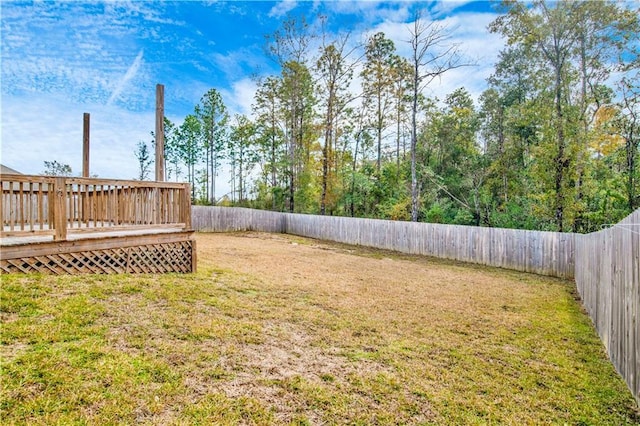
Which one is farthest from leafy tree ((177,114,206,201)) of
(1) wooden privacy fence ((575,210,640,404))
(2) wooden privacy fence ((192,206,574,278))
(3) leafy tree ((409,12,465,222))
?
(1) wooden privacy fence ((575,210,640,404))

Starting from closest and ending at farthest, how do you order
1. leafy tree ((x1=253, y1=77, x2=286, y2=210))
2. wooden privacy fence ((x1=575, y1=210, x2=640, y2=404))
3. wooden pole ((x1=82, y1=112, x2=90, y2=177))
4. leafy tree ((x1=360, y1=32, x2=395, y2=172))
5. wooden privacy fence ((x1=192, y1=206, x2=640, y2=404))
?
1. wooden privacy fence ((x1=575, y1=210, x2=640, y2=404))
2. wooden privacy fence ((x1=192, y1=206, x2=640, y2=404))
3. wooden pole ((x1=82, y1=112, x2=90, y2=177))
4. leafy tree ((x1=360, y1=32, x2=395, y2=172))
5. leafy tree ((x1=253, y1=77, x2=286, y2=210))

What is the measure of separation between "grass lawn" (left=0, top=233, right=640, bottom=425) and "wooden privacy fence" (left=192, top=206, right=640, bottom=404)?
54 centimetres

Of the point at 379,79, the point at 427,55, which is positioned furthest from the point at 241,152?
the point at 427,55

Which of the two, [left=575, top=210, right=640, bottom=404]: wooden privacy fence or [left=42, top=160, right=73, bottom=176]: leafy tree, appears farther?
[left=42, top=160, right=73, bottom=176]: leafy tree

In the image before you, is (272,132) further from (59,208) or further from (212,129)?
(59,208)

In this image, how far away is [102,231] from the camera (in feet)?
16.8

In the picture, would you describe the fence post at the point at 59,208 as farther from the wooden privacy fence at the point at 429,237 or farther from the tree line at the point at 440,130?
the tree line at the point at 440,130

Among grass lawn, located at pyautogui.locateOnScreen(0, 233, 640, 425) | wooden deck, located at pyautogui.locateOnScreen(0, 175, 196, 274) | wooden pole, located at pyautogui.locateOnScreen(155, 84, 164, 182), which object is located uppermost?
wooden pole, located at pyautogui.locateOnScreen(155, 84, 164, 182)

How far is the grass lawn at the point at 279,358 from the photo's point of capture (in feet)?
7.56

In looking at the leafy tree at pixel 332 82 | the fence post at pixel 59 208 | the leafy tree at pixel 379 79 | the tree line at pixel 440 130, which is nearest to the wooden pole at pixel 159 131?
the fence post at pixel 59 208

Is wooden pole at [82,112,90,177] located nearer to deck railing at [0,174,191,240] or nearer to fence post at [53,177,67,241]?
deck railing at [0,174,191,240]

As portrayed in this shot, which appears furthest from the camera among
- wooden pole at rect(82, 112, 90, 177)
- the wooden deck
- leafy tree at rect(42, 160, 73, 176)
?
leafy tree at rect(42, 160, 73, 176)

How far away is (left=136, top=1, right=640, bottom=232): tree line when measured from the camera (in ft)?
40.2

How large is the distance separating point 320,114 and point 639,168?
53.7ft
